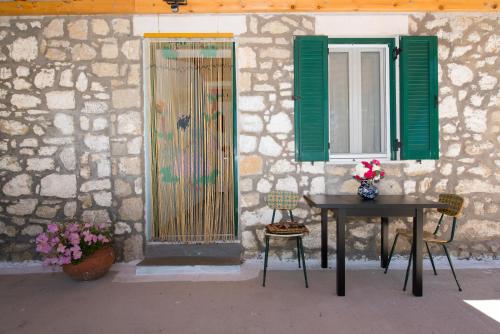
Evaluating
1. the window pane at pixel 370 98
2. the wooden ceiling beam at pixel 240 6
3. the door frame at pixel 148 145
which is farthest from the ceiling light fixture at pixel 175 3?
the window pane at pixel 370 98

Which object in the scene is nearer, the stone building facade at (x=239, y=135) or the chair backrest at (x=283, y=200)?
the chair backrest at (x=283, y=200)

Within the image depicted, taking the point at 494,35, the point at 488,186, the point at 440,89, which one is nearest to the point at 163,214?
the point at 440,89

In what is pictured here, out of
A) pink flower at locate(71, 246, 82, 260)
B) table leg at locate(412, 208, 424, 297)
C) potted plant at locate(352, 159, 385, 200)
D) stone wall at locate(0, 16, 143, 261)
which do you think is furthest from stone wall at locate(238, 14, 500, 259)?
pink flower at locate(71, 246, 82, 260)

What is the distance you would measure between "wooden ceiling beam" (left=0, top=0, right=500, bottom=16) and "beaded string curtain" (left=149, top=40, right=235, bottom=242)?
381mm

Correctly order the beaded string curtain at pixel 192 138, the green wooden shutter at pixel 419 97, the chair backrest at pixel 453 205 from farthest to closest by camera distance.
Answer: the beaded string curtain at pixel 192 138
the green wooden shutter at pixel 419 97
the chair backrest at pixel 453 205

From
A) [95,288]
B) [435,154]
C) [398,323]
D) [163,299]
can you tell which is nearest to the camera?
[398,323]

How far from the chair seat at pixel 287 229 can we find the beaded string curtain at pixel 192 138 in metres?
0.75

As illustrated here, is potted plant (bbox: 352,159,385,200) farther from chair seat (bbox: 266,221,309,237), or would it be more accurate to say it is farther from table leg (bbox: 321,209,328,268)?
chair seat (bbox: 266,221,309,237)

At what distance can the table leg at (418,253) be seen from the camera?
9.51ft

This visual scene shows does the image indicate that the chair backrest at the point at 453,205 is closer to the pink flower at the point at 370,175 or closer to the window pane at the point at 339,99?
the pink flower at the point at 370,175

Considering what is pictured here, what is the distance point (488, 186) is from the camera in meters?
3.78

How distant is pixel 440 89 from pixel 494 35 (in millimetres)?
852

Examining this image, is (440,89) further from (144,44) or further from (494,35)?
(144,44)

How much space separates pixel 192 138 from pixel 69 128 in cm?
135
